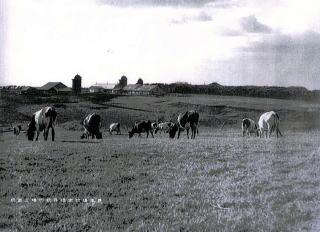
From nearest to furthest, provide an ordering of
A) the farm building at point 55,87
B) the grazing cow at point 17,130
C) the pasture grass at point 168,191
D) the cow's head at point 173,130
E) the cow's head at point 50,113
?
the pasture grass at point 168,191 → the farm building at point 55,87 → the cow's head at point 50,113 → the grazing cow at point 17,130 → the cow's head at point 173,130

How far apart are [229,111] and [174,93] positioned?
3624 millimetres

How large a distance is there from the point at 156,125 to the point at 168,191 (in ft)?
80.3

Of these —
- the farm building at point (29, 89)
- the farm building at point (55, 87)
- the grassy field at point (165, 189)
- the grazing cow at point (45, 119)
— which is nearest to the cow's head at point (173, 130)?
the grazing cow at point (45, 119)

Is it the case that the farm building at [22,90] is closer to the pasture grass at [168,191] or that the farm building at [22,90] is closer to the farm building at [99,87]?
the farm building at [99,87]

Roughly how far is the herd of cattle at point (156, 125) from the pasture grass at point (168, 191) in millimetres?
8612

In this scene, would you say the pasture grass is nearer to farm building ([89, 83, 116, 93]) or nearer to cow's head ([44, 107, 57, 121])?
farm building ([89, 83, 116, 93])

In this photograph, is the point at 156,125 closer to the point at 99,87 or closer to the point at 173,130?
the point at 173,130

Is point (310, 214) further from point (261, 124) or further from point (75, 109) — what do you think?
point (75, 109)

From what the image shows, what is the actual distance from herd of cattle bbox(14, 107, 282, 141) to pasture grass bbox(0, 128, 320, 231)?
339 inches

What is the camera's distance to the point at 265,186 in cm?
819

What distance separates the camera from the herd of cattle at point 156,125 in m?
19.4

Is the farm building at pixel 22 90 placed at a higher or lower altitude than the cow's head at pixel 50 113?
higher

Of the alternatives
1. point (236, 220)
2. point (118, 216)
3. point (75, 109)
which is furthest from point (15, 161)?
point (75, 109)

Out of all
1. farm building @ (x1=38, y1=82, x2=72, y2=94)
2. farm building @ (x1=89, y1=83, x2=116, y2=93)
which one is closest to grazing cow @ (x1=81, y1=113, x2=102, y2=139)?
farm building @ (x1=89, y1=83, x2=116, y2=93)
